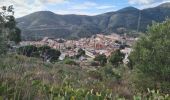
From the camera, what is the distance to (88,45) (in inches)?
3959

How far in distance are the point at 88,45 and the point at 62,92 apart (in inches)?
3736

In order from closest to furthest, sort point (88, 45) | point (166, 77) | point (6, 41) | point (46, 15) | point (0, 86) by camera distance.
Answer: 1. point (0, 86)
2. point (6, 41)
3. point (166, 77)
4. point (88, 45)
5. point (46, 15)

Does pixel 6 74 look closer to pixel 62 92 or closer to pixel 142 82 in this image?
pixel 62 92

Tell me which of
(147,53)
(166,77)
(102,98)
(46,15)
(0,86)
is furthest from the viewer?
(46,15)

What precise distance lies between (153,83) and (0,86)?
13932 mm

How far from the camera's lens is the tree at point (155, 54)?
18141 mm

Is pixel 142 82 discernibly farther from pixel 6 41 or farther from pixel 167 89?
pixel 6 41

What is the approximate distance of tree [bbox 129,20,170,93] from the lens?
714 inches

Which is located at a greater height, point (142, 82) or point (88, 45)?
point (142, 82)

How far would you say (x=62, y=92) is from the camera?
5.70m

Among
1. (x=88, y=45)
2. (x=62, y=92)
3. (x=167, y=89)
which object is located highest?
(x=62, y=92)

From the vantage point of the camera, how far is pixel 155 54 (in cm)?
1942

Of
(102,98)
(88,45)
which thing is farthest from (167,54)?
(88,45)

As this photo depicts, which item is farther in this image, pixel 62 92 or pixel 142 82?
pixel 142 82
